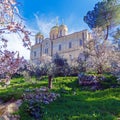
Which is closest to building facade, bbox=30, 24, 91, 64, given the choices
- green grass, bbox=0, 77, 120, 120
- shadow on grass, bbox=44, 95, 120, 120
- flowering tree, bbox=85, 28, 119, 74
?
flowering tree, bbox=85, 28, 119, 74

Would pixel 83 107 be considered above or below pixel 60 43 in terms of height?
below

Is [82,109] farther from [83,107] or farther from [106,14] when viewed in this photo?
[106,14]

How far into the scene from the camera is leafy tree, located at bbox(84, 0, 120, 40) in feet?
150

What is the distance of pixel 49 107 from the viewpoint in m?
15.0

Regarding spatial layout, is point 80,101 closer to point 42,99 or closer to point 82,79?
point 42,99

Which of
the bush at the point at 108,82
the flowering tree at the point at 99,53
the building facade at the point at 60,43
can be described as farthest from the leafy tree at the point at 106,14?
the bush at the point at 108,82

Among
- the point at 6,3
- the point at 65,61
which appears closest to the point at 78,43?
the point at 65,61

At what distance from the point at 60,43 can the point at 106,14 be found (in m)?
16.3

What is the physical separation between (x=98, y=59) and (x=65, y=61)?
3.97 meters

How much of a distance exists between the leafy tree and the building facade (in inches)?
320

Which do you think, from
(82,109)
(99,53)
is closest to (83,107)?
(82,109)

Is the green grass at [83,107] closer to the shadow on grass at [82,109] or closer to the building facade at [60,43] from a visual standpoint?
the shadow on grass at [82,109]

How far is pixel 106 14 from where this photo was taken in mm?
46469

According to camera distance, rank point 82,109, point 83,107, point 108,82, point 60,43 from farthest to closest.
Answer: point 60,43 < point 108,82 < point 83,107 < point 82,109
